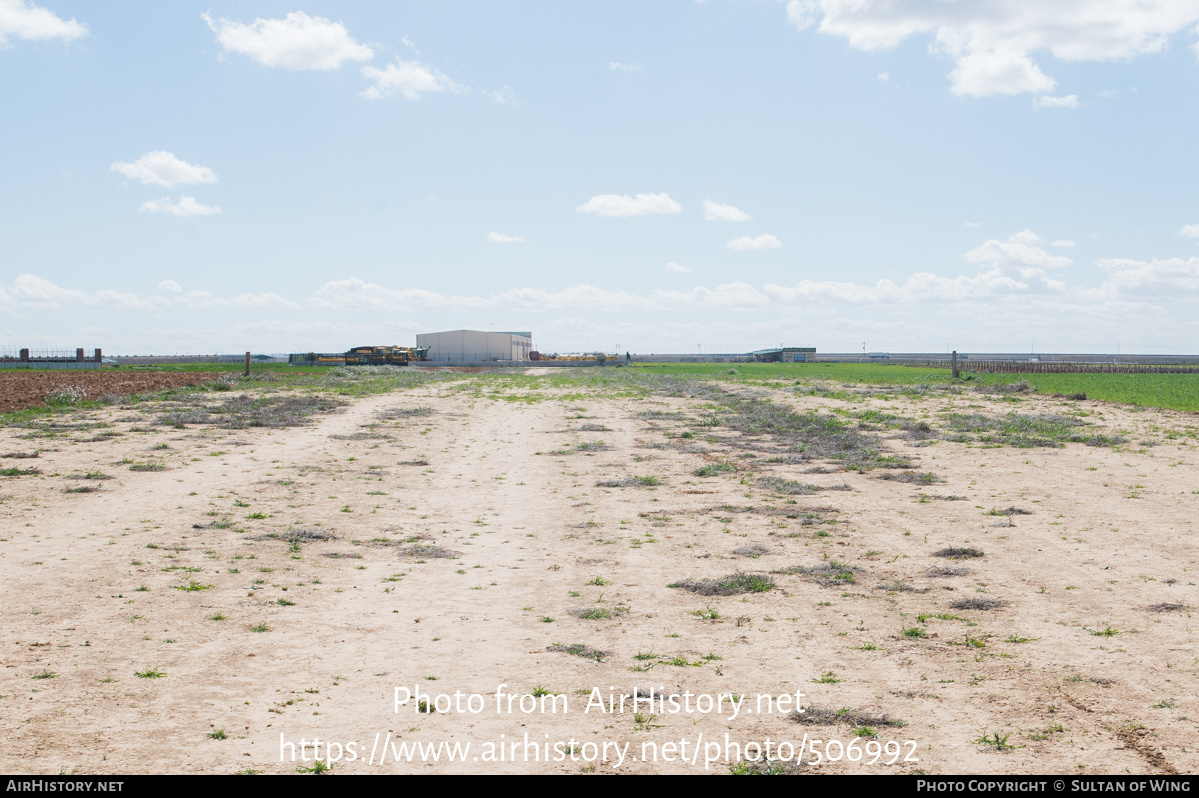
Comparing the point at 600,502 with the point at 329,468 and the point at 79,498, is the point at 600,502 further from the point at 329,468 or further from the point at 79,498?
the point at 79,498

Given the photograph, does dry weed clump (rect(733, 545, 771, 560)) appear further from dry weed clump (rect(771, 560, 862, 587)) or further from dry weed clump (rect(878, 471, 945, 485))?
dry weed clump (rect(878, 471, 945, 485))

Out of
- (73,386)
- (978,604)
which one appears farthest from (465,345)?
(978,604)

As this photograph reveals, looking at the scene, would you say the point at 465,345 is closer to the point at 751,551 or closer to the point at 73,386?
the point at 73,386

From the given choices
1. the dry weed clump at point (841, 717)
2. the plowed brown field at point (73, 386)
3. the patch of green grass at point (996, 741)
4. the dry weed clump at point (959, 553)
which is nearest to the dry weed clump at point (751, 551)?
the dry weed clump at point (959, 553)

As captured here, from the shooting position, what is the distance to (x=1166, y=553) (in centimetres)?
1134

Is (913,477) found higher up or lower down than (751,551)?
higher up

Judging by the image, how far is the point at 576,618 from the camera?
8953mm

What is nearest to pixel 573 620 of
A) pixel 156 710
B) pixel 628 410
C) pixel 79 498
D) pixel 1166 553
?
pixel 156 710

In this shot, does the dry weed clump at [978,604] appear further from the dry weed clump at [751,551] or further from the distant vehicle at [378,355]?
the distant vehicle at [378,355]

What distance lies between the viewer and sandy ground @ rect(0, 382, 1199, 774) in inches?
237

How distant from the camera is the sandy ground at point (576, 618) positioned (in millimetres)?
6016

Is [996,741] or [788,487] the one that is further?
[788,487]

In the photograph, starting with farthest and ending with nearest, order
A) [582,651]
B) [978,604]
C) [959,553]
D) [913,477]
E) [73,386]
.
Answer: [73,386] → [913,477] → [959,553] → [978,604] → [582,651]

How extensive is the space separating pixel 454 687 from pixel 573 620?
217 centimetres
